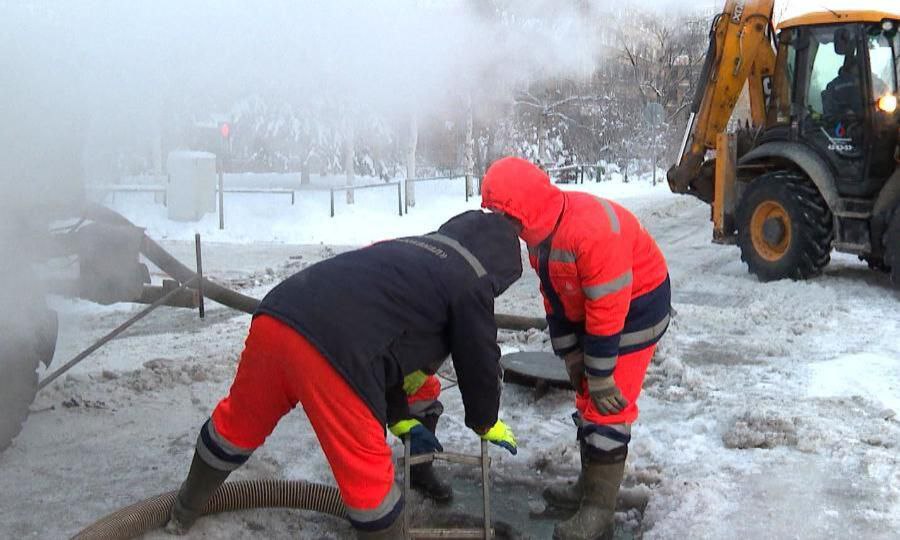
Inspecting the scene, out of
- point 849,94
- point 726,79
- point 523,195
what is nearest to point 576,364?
point 523,195

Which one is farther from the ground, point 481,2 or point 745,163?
point 481,2

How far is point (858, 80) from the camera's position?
8141 millimetres

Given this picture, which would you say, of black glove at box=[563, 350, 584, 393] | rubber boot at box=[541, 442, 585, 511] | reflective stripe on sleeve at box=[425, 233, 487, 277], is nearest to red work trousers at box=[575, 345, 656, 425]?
black glove at box=[563, 350, 584, 393]

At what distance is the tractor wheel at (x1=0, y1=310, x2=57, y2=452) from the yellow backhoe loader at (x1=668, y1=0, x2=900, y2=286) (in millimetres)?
6848

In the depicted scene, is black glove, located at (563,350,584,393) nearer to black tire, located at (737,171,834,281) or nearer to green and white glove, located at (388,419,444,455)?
green and white glove, located at (388,419,444,455)

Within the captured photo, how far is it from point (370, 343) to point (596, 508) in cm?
132

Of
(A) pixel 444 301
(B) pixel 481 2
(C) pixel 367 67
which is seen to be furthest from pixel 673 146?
(A) pixel 444 301

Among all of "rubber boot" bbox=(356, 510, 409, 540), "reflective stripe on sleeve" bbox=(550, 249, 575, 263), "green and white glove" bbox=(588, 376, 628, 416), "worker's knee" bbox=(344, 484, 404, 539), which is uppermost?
"reflective stripe on sleeve" bbox=(550, 249, 575, 263)

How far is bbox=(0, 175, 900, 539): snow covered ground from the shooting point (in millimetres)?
3596

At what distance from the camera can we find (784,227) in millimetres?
8867

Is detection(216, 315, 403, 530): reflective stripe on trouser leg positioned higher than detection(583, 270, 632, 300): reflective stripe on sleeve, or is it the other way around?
detection(583, 270, 632, 300): reflective stripe on sleeve

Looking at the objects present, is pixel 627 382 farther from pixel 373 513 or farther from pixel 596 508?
pixel 373 513

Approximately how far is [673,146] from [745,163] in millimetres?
22408

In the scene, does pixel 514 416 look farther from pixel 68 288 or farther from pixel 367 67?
pixel 367 67
